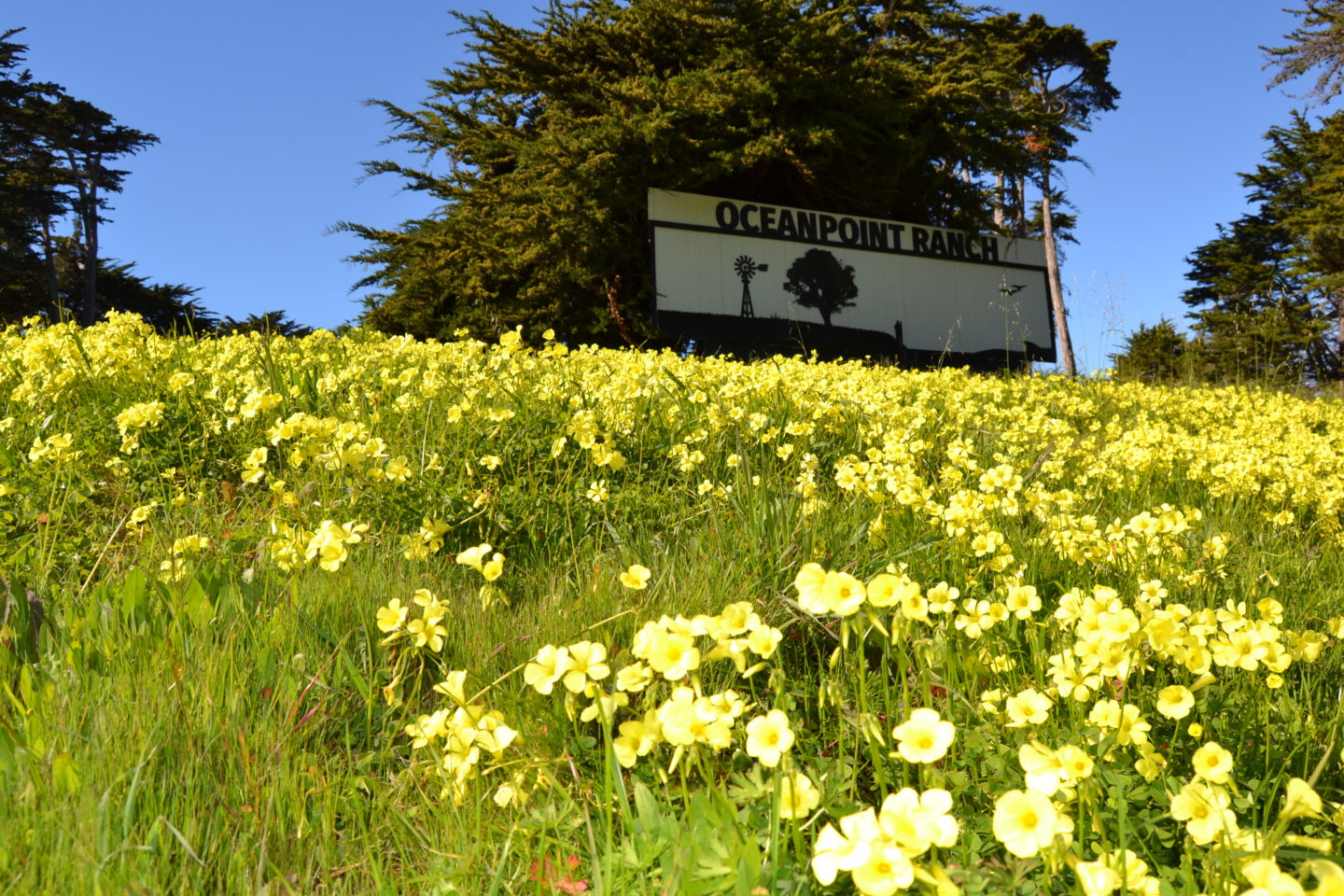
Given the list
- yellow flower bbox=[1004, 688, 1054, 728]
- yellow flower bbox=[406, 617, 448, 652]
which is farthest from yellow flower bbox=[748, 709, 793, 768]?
yellow flower bbox=[406, 617, 448, 652]

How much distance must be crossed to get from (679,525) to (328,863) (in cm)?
144

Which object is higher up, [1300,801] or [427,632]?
[427,632]

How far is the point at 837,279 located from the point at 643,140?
4.47m

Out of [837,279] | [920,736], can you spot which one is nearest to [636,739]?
[920,736]

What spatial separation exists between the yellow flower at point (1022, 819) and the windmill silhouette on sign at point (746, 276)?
45.9ft

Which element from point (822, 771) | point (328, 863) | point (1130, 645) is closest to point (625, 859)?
point (822, 771)

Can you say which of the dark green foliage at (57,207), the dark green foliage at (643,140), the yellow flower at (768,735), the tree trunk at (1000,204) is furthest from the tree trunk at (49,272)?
the yellow flower at (768,735)

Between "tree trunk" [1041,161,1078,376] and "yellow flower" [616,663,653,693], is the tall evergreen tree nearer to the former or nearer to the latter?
"tree trunk" [1041,161,1078,376]

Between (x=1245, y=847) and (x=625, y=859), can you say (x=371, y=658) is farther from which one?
(x=1245, y=847)

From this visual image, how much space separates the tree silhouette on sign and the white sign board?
0.06ft

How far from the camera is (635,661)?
6.21 feet

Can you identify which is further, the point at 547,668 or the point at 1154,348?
the point at 1154,348

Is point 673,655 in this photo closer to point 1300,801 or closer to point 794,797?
point 794,797

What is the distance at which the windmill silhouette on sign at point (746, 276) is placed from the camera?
48.1 ft
